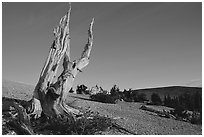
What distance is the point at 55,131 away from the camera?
6.32 metres

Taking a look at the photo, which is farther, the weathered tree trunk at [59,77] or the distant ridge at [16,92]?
the distant ridge at [16,92]

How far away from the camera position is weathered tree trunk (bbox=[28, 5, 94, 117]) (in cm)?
739

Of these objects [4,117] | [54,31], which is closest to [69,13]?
[54,31]

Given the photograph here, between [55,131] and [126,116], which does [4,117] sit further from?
[126,116]

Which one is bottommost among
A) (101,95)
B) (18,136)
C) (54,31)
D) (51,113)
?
(18,136)

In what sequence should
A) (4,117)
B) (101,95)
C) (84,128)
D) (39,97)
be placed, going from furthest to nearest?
1. (101,95)
2. (39,97)
3. (4,117)
4. (84,128)

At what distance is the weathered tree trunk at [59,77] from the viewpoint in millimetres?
7395

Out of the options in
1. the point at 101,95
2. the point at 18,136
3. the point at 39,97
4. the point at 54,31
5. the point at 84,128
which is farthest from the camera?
the point at 101,95

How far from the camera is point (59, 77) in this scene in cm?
782

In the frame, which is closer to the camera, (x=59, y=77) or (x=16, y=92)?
(x=59, y=77)

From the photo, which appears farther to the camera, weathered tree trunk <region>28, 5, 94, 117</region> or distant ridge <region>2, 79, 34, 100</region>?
distant ridge <region>2, 79, 34, 100</region>

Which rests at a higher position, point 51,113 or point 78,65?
point 78,65

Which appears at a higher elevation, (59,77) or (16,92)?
(59,77)

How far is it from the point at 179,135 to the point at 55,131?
2791 mm
